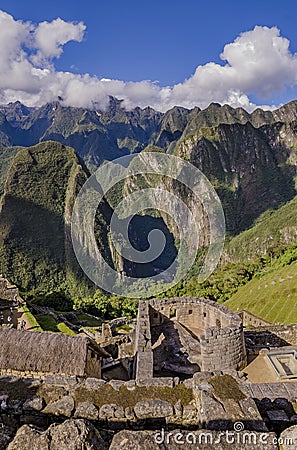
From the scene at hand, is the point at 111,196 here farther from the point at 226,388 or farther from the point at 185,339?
the point at 226,388

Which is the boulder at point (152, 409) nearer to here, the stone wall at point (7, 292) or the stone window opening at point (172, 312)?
the stone window opening at point (172, 312)

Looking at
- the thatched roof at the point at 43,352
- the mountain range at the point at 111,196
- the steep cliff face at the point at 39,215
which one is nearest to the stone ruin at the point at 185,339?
the thatched roof at the point at 43,352

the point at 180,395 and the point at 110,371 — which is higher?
the point at 110,371

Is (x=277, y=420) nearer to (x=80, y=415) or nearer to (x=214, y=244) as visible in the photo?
(x=80, y=415)

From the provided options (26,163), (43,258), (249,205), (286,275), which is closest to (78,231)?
(43,258)

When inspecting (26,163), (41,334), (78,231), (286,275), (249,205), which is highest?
(249,205)

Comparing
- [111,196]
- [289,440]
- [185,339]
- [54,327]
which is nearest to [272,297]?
[54,327]

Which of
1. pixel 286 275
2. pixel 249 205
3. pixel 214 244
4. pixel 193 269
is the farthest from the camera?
pixel 249 205
